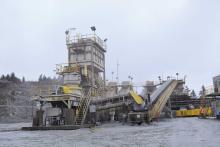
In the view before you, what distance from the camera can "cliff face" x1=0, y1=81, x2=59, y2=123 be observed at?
61094mm

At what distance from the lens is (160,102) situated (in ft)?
111

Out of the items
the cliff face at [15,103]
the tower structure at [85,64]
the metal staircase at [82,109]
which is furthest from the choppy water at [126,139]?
the cliff face at [15,103]

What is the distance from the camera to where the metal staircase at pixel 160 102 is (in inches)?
1145

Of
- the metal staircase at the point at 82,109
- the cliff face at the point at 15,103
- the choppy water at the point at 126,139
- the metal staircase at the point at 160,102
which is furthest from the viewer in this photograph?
the cliff face at the point at 15,103

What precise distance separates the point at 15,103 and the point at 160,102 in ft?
165

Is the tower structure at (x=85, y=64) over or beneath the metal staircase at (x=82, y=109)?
over

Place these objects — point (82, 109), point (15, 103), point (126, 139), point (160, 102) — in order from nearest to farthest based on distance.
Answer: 1. point (126, 139)
2. point (82, 109)
3. point (160, 102)
4. point (15, 103)

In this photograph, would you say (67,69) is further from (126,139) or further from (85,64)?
(126,139)

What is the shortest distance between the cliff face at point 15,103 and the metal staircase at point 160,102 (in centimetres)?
2445

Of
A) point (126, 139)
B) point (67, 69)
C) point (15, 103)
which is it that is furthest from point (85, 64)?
point (15, 103)

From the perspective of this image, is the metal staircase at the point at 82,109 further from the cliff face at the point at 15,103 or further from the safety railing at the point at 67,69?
the cliff face at the point at 15,103

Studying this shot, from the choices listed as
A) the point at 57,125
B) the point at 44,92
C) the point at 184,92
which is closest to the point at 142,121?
the point at 57,125

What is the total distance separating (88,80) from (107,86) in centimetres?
587

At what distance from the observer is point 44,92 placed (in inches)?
1187
